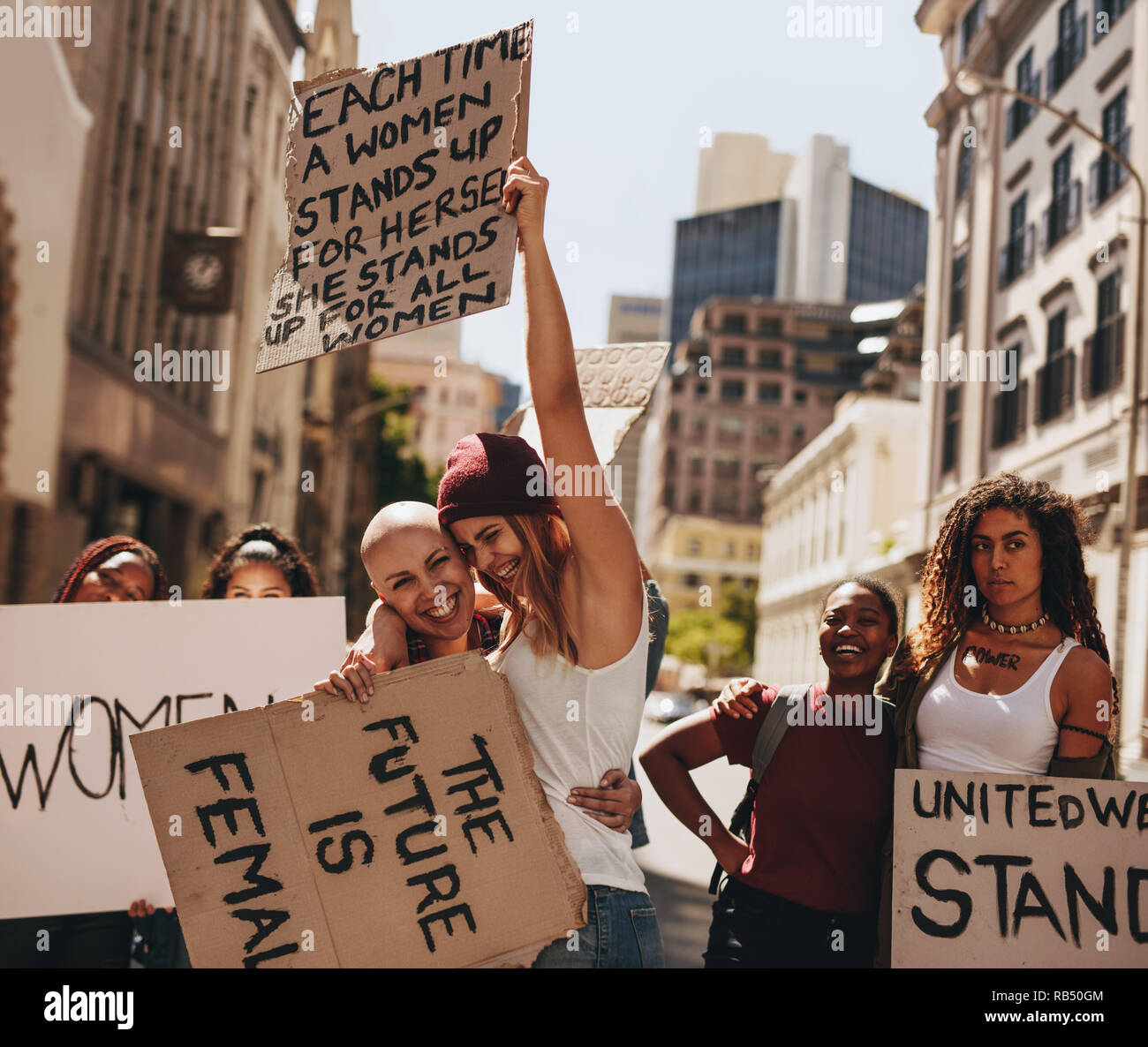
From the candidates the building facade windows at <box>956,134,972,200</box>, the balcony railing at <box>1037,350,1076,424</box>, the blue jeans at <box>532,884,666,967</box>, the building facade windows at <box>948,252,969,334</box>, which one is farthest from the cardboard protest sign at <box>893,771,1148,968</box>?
the building facade windows at <box>956,134,972,200</box>

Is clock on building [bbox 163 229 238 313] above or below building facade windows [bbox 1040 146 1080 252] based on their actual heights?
below

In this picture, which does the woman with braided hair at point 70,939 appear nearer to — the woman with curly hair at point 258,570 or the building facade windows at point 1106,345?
the woman with curly hair at point 258,570

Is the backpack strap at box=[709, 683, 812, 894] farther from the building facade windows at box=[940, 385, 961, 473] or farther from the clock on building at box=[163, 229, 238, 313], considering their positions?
the building facade windows at box=[940, 385, 961, 473]

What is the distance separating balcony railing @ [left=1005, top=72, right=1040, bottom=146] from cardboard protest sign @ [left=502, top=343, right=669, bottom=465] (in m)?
23.7

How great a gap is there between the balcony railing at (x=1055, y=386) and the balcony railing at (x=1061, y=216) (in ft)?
7.30

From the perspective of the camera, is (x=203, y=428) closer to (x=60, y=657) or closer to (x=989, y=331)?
(x=989, y=331)

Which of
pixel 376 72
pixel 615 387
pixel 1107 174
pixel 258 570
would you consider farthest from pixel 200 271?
pixel 376 72

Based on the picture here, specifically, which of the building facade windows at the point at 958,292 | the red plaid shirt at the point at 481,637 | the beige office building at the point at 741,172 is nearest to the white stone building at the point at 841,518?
the building facade windows at the point at 958,292

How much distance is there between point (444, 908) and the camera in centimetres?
251

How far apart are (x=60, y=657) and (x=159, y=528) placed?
19787mm

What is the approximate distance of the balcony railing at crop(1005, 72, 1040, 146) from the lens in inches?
977

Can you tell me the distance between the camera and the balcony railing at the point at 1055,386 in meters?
21.6

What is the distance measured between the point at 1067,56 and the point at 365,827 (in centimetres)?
2424

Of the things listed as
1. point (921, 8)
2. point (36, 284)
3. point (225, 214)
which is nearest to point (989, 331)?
point (921, 8)
